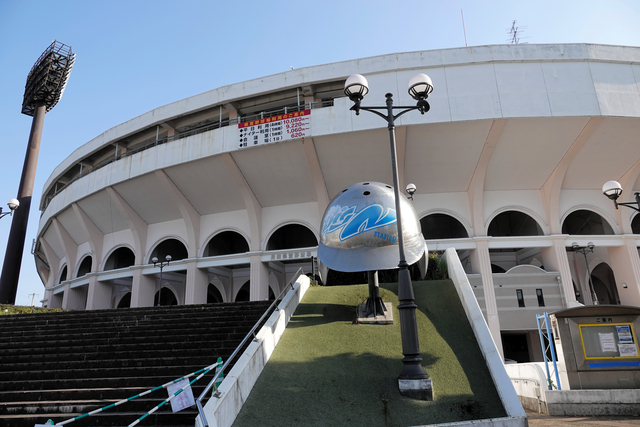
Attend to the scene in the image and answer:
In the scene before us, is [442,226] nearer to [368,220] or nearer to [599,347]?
[599,347]

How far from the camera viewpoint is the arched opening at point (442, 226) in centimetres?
2642

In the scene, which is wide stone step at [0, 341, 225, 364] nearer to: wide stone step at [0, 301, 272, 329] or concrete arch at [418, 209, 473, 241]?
wide stone step at [0, 301, 272, 329]

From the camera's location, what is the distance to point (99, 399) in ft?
23.8

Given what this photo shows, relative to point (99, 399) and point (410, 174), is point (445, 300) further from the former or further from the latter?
point (410, 174)

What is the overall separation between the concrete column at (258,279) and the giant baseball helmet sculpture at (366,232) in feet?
43.5

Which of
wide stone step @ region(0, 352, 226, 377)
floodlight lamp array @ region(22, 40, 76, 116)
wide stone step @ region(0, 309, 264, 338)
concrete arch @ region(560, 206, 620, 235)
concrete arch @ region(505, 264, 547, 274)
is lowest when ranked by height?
wide stone step @ region(0, 352, 226, 377)

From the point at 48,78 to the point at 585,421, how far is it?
4336 cm

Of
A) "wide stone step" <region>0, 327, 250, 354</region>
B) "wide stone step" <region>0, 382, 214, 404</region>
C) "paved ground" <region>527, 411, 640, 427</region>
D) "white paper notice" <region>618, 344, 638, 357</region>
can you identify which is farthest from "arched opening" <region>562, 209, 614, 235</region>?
"wide stone step" <region>0, 382, 214, 404</region>

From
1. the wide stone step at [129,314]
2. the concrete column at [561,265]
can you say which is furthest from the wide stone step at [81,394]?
the concrete column at [561,265]

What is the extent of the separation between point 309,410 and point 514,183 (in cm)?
1932

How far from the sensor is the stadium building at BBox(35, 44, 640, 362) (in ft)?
63.1

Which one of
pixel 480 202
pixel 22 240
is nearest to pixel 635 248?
pixel 480 202

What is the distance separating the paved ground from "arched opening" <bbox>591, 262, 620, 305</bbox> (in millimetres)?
26227

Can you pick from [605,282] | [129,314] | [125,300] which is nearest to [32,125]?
[125,300]
